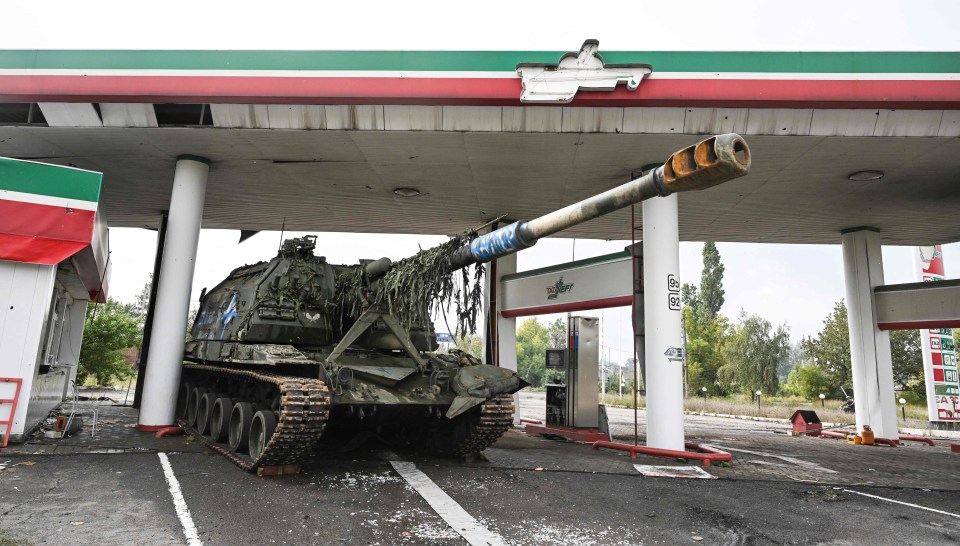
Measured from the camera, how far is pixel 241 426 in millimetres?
7785

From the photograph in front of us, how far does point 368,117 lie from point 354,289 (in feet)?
9.82

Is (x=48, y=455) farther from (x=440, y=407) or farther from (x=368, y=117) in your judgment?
(x=368, y=117)

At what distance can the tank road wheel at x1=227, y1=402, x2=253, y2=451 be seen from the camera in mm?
7789

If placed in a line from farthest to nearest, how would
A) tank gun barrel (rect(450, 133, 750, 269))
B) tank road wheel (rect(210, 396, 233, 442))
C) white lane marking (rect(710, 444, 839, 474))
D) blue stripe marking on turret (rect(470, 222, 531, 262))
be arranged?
white lane marking (rect(710, 444, 839, 474)) < tank road wheel (rect(210, 396, 233, 442)) < blue stripe marking on turret (rect(470, 222, 531, 262)) < tank gun barrel (rect(450, 133, 750, 269))

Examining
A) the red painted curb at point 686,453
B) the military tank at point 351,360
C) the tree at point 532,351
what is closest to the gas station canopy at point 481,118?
the military tank at point 351,360

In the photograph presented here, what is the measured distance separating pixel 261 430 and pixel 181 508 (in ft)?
5.97

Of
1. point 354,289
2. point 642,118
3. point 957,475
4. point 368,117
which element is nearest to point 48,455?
point 354,289

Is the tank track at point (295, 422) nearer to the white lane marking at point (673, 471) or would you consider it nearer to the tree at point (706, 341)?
the white lane marking at point (673, 471)

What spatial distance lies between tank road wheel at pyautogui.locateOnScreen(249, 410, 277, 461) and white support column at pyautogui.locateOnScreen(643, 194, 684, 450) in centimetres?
596

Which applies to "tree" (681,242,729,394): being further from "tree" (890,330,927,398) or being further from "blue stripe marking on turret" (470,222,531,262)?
"blue stripe marking on turret" (470,222,531,262)

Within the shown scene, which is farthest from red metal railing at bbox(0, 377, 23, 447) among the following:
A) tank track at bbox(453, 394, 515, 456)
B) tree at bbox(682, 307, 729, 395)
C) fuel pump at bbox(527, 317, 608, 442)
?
tree at bbox(682, 307, 729, 395)

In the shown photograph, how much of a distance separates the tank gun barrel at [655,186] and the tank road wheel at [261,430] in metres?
3.19

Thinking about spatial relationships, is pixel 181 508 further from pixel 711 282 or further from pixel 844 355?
pixel 711 282

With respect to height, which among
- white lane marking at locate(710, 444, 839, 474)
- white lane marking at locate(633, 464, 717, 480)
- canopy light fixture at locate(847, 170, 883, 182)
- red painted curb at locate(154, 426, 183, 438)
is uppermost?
canopy light fixture at locate(847, 170, 883, 182)
